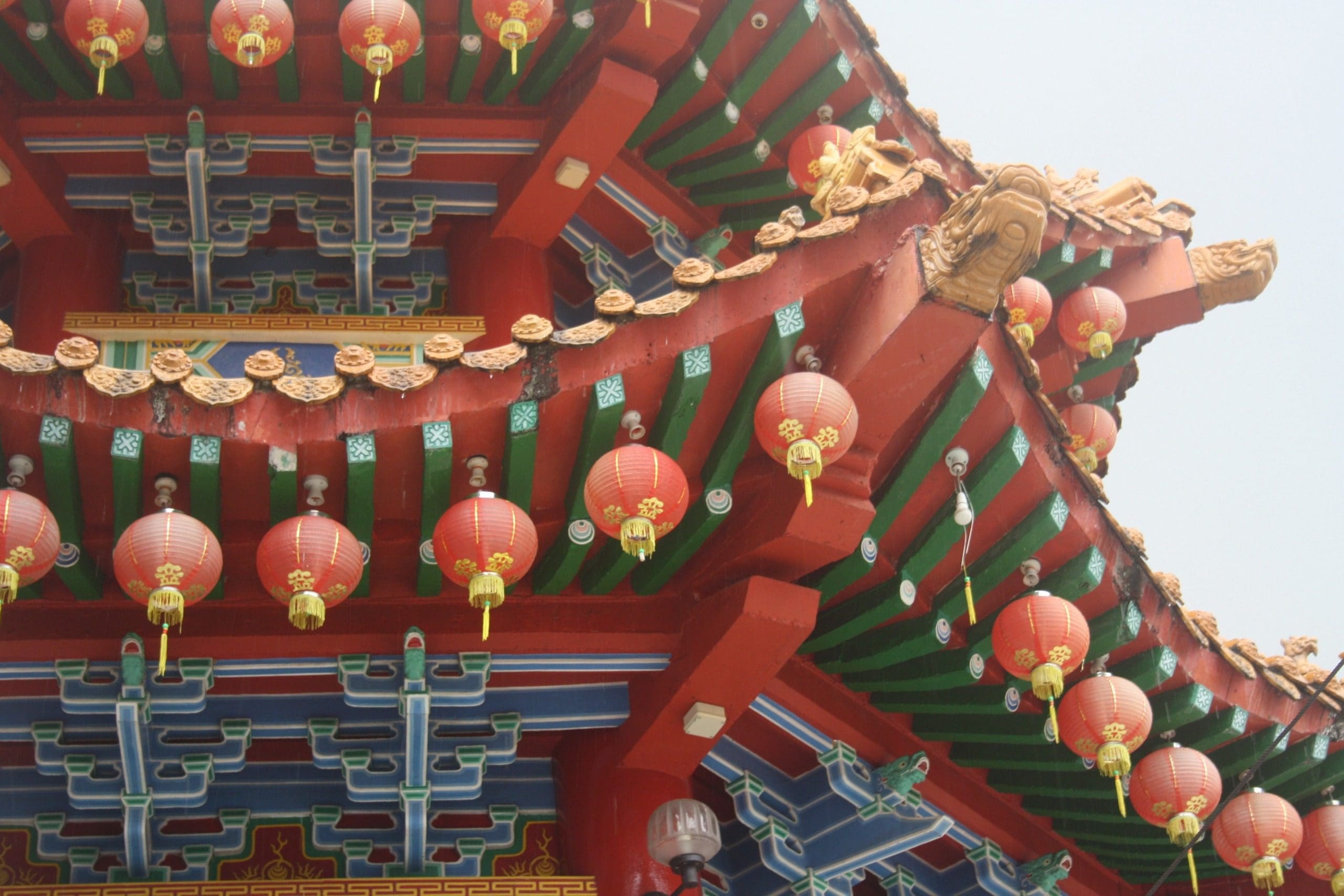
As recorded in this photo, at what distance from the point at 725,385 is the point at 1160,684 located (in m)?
3.36

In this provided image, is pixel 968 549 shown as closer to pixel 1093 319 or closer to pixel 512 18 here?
pixel 1093 319

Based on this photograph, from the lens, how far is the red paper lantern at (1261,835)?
9.94 meters

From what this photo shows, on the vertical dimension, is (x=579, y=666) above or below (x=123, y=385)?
below

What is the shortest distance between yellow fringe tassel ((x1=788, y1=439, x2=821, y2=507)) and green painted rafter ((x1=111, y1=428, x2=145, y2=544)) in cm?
297

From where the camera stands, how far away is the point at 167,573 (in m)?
7.66

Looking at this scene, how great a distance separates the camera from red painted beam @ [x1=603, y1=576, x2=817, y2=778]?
8.59 metres

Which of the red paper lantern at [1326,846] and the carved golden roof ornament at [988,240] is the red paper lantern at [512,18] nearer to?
the carved golden roof ornament at [988,240]

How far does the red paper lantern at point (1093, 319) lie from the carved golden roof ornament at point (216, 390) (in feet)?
22.3

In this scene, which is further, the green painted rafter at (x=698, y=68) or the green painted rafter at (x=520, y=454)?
the green painted rafter at (x=698, y=68)

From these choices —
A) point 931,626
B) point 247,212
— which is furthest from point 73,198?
point 931,626

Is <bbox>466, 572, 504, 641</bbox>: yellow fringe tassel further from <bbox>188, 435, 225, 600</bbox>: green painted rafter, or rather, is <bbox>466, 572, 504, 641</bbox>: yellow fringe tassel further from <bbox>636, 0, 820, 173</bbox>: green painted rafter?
<bbox>636, 0, 820, 173</bbox>: green painted rafter

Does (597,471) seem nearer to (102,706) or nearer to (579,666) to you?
(579,666)

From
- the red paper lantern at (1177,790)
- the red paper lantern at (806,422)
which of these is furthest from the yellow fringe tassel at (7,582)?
the red paper lantern at (1177,790)

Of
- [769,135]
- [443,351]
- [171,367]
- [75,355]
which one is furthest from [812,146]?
[75,355]
